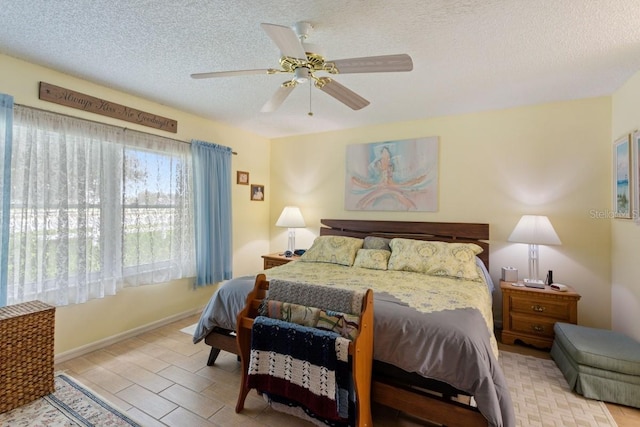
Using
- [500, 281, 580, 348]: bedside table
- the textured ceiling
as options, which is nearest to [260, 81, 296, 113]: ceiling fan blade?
the textured ceiling

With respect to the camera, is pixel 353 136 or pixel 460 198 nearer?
pixel 460 198

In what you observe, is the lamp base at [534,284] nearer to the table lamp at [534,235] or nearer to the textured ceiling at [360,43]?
the table lamp at [534,235]

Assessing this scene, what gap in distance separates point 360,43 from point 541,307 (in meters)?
2.82

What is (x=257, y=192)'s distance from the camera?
15.2 ft

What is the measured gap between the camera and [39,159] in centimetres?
239

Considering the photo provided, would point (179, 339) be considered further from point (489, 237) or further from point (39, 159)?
point (489, 237)

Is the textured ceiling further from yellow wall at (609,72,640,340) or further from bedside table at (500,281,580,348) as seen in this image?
bedside table at (500,281,580,348)

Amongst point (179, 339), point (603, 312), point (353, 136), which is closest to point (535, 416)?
point (603, 312)

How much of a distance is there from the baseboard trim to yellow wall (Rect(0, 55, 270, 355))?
1.0 inches

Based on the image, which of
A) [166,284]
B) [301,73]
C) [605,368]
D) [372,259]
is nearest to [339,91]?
[301,73]

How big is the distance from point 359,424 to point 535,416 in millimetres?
1208

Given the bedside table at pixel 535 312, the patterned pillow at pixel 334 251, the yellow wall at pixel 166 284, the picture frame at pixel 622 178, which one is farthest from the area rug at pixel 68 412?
the picture frame at pixel 622 178

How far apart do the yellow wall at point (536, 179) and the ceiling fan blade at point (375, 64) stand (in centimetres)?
214

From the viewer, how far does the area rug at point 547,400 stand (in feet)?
6.07
